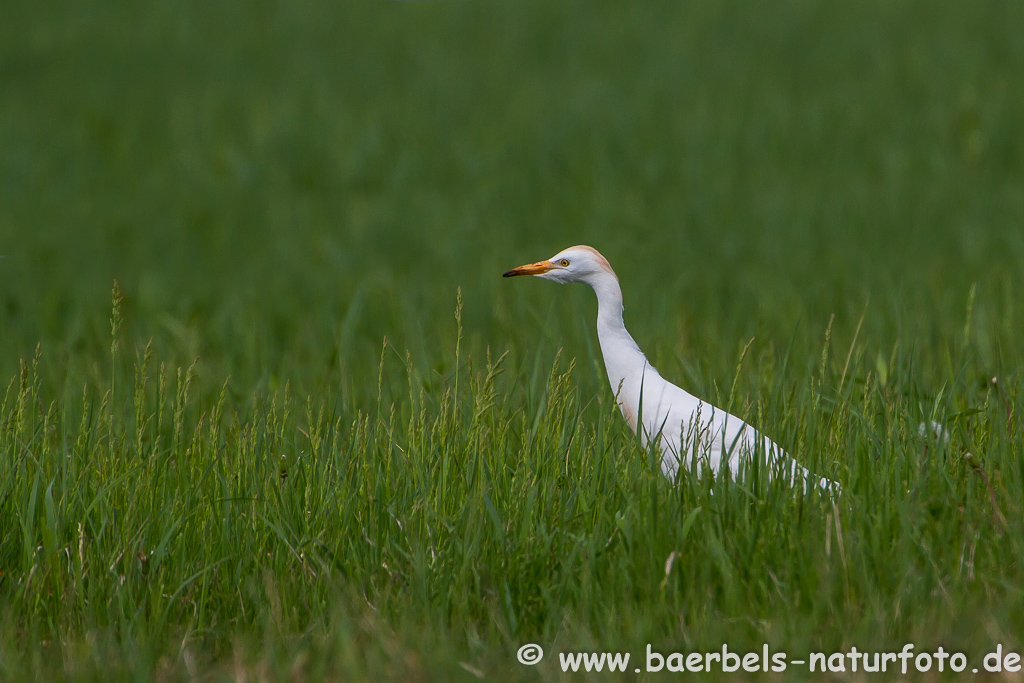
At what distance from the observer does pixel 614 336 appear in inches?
169

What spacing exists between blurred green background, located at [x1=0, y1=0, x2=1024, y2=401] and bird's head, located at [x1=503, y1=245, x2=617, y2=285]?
1011 mm

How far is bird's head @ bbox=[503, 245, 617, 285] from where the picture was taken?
165 inches

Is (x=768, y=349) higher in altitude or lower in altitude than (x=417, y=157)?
lower

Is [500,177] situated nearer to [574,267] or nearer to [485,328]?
[485,328]

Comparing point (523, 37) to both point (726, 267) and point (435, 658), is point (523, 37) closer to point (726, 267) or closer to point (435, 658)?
point (726, 267)

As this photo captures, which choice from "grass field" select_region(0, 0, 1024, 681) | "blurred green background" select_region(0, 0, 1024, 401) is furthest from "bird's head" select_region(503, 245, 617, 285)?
"blurred green background" select_region(0, 0, 1024, 401)

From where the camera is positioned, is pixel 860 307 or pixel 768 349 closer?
pixel 768 349

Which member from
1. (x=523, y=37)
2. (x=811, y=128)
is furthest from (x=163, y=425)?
(x=523, y=37)

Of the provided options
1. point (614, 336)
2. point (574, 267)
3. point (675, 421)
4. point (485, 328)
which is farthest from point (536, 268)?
point (485, 328)

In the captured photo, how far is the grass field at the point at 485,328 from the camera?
2.76 metres

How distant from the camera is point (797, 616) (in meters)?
2.64

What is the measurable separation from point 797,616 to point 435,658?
38.6 inches

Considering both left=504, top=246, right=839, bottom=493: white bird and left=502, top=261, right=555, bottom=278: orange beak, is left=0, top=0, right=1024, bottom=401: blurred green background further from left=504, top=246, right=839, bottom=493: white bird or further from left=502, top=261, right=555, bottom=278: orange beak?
left=502, top=261, right=555, bottom=278: orange beak

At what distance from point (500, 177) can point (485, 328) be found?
452 cm
